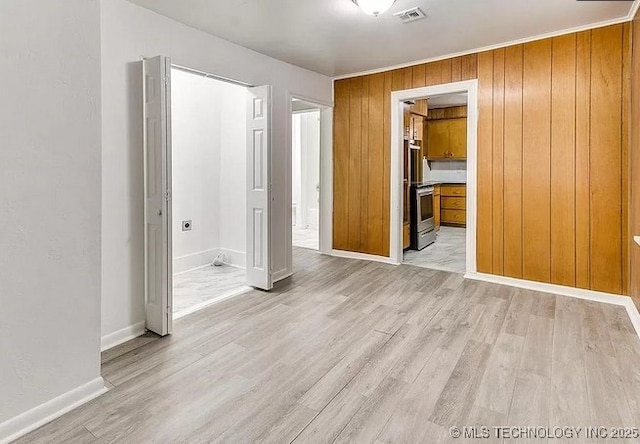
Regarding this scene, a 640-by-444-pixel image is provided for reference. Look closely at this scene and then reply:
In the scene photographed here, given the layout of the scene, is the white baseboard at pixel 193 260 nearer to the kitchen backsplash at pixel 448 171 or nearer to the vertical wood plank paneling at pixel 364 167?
the vertical wood plank paneling at pixel 364 167

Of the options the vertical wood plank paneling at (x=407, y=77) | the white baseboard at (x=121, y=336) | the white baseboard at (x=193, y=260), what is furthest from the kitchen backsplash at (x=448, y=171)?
the white baseboard at (x=121, y=336)

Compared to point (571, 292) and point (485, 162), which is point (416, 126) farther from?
point (571, 292)

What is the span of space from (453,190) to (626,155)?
455 centimetres

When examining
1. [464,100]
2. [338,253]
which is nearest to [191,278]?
[338,253]

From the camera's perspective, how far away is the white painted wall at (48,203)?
1.58 metres

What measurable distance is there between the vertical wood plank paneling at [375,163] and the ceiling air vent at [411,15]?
1.59 metres

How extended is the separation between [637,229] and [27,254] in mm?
3818

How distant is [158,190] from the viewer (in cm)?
260

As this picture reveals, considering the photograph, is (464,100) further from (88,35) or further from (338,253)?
(88,35)

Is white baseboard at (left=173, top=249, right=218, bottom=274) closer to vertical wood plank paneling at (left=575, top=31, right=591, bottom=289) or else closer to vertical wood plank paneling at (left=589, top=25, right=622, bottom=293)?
vertical wood plank paneling at (left=575, top=31, right=591, bottom=289)

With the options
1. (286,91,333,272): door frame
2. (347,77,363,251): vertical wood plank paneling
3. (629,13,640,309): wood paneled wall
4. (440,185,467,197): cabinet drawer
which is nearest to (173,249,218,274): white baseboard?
(286,91,333,272): door frame

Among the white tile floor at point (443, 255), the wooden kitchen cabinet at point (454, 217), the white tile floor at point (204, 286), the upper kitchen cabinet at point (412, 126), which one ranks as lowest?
the white tile floor at point (204, 286)

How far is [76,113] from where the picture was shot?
1.80m

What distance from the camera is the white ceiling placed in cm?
270
